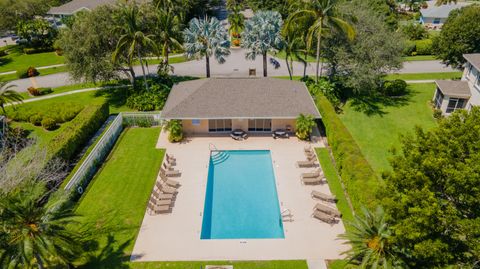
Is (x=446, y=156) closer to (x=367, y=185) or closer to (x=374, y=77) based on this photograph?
(x=367, y=185)

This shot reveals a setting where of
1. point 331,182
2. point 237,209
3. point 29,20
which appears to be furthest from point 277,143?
point 29,20

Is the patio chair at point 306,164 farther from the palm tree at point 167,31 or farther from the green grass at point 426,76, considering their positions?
the green grass at point 426,76

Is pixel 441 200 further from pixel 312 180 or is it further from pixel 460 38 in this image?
pixel 460 38

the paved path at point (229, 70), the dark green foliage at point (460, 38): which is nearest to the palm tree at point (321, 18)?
the paved path at point (229, 70)

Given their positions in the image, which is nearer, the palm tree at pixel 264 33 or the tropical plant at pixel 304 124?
the tropical plant at pixel 304 124

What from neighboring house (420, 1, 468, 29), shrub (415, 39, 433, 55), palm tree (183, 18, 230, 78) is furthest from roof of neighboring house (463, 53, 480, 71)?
neighboring house (420, 1, 468, 29)

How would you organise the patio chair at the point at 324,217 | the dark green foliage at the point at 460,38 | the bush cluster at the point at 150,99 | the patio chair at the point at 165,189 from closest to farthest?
the patio chair at the point at 324,217 < the patio chair at the point at 165,189 < the bush cluster at the point at 150,99 < the dark green foliage at the point at 460,38

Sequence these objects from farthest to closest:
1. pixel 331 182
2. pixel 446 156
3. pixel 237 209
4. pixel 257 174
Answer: pixel 257 174
pixel 331 182
pixel 237 209
pixel 446 156
